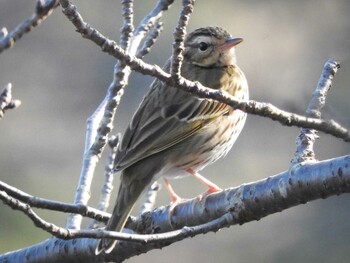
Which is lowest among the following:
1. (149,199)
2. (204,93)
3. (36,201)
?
(36,201)

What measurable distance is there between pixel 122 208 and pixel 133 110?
9.38 metres

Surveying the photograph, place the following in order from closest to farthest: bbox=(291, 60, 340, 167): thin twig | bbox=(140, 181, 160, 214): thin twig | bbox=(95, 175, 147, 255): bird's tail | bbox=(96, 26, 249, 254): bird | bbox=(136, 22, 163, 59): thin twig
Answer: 1. bbox=(291, 60, 340, 167): thin twig
2. bbox=(95, 175, 147, 255): bird's tail
3. bbox=(136, 22, 163, 59): thin twig
4. bbox=(140, 181, 160, 214): thin twig
5. bbox=(96, 26, 249, 254): bird

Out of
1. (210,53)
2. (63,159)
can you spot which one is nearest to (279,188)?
(210,53)

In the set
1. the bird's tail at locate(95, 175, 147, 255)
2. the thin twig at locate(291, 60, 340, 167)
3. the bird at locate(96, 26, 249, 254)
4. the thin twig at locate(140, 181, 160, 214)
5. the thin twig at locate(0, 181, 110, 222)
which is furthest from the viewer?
the bird at locate(96, 26, 249, 254)

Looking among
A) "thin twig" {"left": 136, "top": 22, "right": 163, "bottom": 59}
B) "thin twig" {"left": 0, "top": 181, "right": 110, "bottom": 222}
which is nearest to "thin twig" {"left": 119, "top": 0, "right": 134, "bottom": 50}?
"thin twig" {"left": 136, "top": 22, "right": 163, "bottom": 59}

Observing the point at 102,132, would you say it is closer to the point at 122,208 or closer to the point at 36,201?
the point at 122,208

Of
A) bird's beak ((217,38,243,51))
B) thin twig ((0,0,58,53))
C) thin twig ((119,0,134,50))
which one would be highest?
bird's beak ((217,38,243,51))

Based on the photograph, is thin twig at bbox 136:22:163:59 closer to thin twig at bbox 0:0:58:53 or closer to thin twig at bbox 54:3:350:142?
thin twig at bbox 54:3:350:142

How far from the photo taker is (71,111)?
16.3m

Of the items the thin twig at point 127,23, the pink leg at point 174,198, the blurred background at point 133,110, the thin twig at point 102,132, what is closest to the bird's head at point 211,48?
the pink leg at point 174,198

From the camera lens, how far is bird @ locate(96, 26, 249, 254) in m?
5.95

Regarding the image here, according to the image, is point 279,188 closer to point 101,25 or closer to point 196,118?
point 196,118


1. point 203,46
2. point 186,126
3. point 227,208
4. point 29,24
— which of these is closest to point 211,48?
point 203,46

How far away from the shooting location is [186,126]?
6316mm
